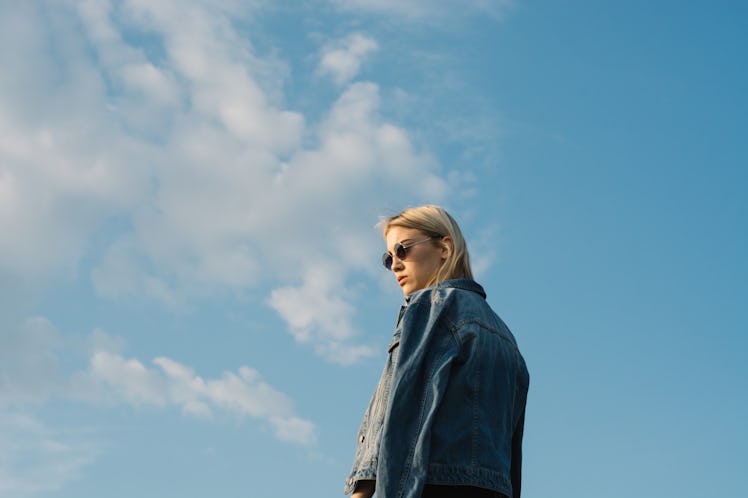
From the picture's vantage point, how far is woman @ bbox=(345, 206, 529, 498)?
200 inches

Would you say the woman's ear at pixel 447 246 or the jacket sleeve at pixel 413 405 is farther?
the woman's ear at pixel 447 246

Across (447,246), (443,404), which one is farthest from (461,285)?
(443,404)

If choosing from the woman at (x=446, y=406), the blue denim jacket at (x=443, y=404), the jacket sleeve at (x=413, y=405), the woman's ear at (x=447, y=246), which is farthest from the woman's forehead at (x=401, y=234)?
the jacket sleeve at (x=413, y=405)

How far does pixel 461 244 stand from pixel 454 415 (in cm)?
137

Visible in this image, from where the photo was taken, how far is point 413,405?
5219 millimetres

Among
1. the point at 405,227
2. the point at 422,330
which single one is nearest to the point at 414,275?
the point at 405,227

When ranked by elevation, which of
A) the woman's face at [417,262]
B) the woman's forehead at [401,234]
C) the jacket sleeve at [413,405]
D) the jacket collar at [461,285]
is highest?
the woman's forehead at [401,234]

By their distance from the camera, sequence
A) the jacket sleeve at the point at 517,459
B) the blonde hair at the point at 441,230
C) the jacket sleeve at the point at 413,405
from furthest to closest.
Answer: the blonde hair at the point at 441,230 < the jacket sleeve at the point at 517,459 < the jacket sleeve at the point at 413,405

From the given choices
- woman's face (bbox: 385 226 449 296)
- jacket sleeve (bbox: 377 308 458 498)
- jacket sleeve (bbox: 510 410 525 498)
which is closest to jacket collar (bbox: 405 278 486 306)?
woman's face (bbox: 385 226 449 296)

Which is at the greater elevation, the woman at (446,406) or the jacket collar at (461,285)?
the jacket collar at (461,285)

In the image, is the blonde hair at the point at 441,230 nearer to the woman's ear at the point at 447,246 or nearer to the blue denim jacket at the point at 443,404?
the woman's ear at the point at 447,246

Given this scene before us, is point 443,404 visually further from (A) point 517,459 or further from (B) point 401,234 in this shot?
(B) point 401,234

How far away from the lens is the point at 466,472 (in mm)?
5082

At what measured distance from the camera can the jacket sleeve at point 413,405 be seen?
5031 millimetres
